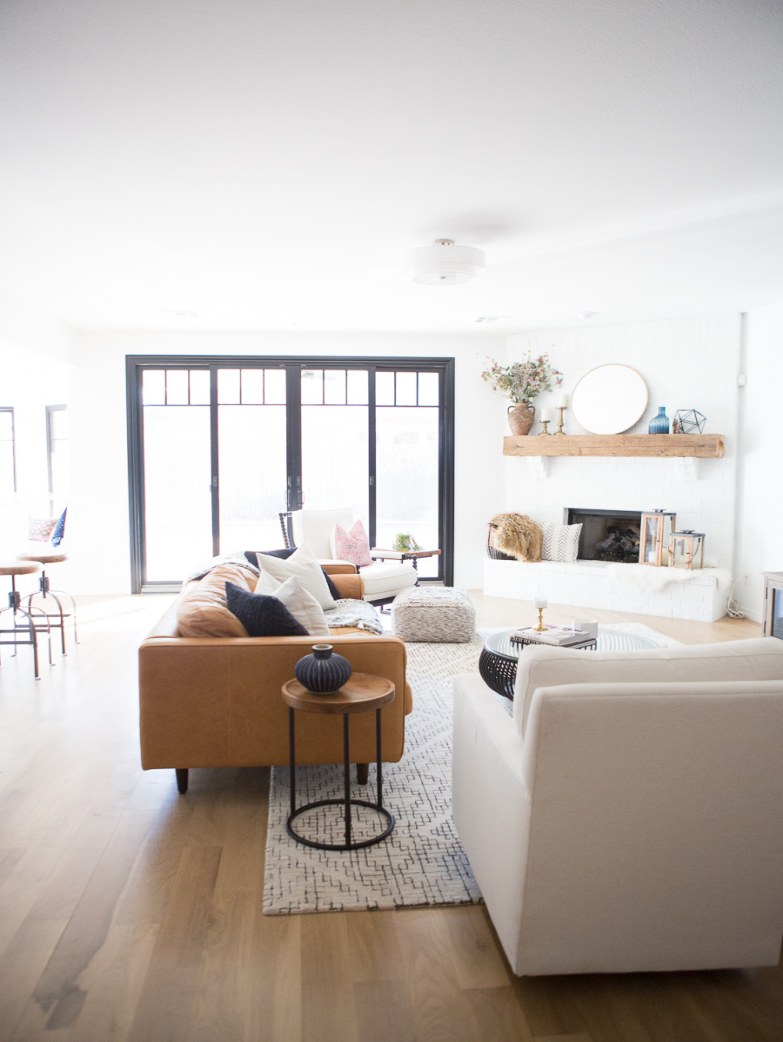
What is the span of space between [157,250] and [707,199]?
3127mm

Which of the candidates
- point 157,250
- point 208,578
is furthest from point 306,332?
point 208,578

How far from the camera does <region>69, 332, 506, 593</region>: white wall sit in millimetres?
7285

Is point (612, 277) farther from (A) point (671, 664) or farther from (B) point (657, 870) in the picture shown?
(B) point (657, 870)

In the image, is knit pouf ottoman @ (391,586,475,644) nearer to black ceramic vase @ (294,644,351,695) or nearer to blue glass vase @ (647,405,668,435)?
blue glass vase @ (647,405,668,435)

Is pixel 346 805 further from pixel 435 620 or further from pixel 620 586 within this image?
pixel 620 586

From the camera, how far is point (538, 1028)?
1756 mm

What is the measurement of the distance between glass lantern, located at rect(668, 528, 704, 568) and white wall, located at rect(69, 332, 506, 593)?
1869 millimetres

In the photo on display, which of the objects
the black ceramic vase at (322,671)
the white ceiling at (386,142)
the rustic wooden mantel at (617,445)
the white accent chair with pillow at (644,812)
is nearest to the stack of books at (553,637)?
the black ceramic vase at (322,671)

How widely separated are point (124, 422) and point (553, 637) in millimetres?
5217

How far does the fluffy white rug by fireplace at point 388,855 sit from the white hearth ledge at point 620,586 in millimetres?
3452

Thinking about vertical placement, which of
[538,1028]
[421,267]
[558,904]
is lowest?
[538,1028]

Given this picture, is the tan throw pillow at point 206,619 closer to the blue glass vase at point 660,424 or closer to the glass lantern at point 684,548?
the glass lantern at point 684,548

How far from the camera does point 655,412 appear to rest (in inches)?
267

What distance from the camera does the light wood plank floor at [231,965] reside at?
5.76 ft
